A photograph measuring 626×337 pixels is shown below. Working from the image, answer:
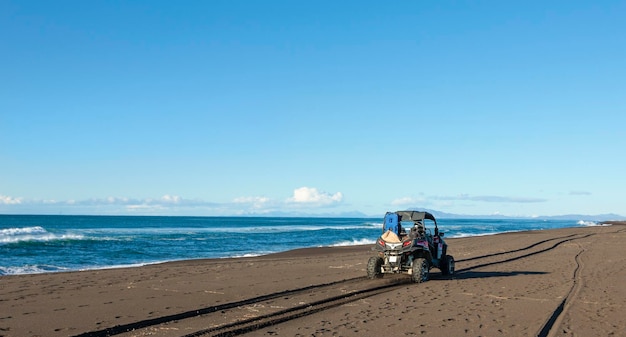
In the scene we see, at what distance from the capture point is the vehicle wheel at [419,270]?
15461mm

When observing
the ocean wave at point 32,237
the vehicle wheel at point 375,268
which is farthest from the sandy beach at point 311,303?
the ocean wave at point 32,237

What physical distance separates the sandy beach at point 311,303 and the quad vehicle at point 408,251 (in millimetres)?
429

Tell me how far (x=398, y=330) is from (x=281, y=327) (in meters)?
2.12

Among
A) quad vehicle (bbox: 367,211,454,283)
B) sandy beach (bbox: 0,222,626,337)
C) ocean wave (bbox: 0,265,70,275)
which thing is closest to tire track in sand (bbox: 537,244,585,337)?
sandy beach (bbox: 0,222,626,337)

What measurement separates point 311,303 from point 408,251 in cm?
452

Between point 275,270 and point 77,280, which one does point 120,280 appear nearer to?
point 77,280

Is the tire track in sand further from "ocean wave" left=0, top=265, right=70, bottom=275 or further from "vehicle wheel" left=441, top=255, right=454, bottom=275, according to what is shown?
"ocean wave" left=0, top=265, right=70, bottom=275

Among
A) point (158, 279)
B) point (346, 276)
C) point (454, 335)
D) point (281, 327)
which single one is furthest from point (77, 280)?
point (454, 335)

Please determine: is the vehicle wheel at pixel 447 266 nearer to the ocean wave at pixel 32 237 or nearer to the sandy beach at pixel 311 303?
the sandy beach at pixel 311 303

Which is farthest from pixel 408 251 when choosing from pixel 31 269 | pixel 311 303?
pixel 31 269

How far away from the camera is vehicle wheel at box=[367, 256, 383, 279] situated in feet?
53.0

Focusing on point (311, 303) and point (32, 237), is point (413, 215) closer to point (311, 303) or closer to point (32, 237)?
point (311, 303)

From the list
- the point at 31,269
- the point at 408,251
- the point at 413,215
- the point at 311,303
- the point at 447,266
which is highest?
the point at 413,215

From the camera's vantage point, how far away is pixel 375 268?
1614 centimetres
